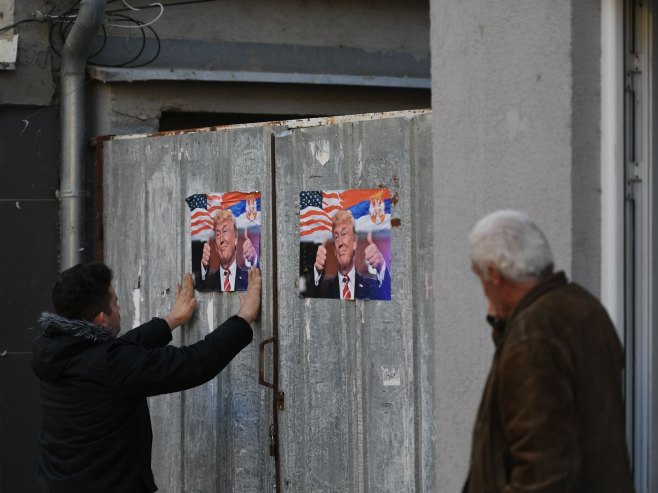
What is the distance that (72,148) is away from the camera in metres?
6.34

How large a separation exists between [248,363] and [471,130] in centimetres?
179

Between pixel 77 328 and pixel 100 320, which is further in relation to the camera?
pixel 100 320

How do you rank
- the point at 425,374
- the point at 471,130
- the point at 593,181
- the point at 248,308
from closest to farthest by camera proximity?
the point at 593,181
the point at 471,130
the point at 425,374
the point at 248,308

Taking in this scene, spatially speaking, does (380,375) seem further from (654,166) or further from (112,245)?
(112,245)

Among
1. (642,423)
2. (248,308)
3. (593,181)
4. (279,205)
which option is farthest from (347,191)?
(642,423)

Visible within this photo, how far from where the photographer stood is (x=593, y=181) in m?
3.96

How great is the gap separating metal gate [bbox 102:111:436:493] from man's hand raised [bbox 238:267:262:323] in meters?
0.04

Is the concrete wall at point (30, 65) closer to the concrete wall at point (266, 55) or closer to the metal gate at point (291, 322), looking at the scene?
the concrete wall at point (266, 55)

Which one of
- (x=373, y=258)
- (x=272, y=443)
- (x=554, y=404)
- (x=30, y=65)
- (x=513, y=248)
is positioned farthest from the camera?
(x=30, y=65)

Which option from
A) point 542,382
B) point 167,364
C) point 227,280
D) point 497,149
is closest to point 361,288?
point 227,280

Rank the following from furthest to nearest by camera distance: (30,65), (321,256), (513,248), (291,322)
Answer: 1. (30,65)
2. (291,322)
3. (321,256)
4. (513,248)

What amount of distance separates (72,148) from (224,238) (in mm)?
1449

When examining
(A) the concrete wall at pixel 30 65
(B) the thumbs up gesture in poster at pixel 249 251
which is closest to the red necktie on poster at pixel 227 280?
(B) the thumbs up gesture in poster at pixel 249 251

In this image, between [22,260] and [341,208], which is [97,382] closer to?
[341,208]
